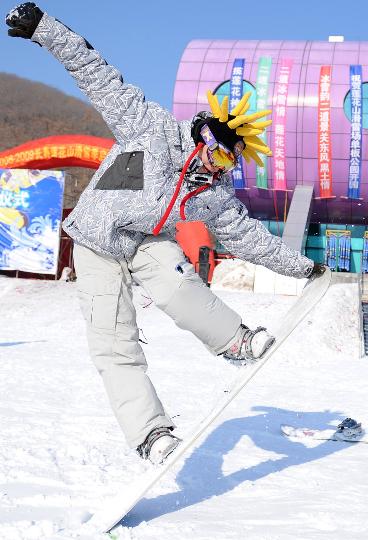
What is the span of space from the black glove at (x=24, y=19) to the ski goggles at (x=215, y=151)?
0.81 m

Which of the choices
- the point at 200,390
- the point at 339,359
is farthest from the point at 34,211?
the point at 200,390

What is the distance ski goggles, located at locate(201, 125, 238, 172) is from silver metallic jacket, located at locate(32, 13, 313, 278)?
0.28 feet

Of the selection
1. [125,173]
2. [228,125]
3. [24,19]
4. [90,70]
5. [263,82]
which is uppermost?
[263,82]

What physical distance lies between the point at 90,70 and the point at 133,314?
1054mm

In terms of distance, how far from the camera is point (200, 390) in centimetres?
614

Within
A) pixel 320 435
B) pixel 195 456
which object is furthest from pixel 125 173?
pixel 320 435

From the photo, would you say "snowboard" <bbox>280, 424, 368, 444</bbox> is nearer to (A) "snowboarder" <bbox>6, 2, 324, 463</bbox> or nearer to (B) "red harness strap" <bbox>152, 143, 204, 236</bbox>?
(A) "snowboarder" <bbox>6, 2, 324, 463</bbox>

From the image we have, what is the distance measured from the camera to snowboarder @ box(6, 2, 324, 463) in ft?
9.46

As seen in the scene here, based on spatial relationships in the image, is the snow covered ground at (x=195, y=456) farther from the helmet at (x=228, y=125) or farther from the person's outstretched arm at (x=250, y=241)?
the helmet at (x=228, y=125)

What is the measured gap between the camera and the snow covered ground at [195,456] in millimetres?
2617

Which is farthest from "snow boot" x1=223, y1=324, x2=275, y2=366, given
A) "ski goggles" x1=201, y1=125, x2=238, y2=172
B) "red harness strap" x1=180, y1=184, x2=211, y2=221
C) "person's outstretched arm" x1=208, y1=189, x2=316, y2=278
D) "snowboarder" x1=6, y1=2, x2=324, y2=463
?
"ski goggles" x1=201, y1=125, x2=238, y2=172

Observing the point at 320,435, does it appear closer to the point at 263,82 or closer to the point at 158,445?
the point at 158,445

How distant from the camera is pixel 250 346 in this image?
298 cm

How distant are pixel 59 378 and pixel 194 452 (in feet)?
9.11
